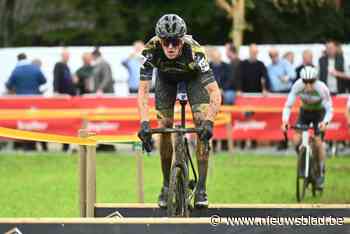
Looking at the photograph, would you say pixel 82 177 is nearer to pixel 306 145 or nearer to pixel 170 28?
pixel 170 28

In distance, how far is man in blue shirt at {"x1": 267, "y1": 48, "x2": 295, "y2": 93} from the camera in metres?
27.6

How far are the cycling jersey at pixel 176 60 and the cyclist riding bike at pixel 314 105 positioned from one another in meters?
5.51

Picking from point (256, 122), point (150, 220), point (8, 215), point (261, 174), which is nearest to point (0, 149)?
point (256, 122)

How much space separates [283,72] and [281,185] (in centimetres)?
767

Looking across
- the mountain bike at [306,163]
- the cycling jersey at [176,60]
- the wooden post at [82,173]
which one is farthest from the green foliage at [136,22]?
the cycling jersey at [176,60]

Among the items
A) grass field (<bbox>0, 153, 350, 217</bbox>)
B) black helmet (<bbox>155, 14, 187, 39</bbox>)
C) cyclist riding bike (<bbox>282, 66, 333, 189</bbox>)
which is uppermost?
black helmet (<bbox>155, 14, 187, 39</bbox>)

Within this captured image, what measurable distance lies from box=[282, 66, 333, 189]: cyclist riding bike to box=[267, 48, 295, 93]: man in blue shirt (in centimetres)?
849

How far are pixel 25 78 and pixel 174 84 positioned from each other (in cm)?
1562

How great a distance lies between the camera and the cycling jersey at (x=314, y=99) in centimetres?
1789

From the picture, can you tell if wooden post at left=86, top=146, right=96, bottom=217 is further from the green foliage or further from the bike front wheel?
the green foliage

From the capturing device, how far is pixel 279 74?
27703 millimetres

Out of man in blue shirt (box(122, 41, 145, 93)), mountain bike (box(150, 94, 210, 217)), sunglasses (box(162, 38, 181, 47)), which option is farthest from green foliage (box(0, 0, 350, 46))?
sunglasses (box(162, 38, 181, 47))

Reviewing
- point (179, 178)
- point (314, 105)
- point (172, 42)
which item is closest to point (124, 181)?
point (314, 105)

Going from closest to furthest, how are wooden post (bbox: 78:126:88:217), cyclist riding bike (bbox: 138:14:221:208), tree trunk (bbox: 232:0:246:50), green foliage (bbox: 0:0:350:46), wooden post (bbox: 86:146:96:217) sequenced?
cyclist riding bike (bbox: 138:14:221:208), wooden post (bbox: 86:146:96:217), wooden post (bbox: 78:126:88:217), tree trunk (bbox: 232:0:246:50), green foliage (bbox: 0:0:350:46)
